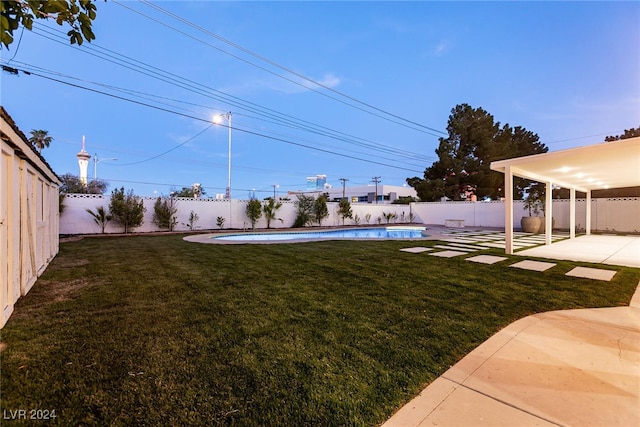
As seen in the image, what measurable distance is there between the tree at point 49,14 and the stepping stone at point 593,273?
687 centimetres

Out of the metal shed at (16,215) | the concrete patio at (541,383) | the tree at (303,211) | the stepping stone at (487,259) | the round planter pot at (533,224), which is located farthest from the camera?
the tree at (303,211)

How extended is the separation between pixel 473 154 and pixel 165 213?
2149cm

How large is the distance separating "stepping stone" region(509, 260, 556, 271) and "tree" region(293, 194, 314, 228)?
43.1 feet

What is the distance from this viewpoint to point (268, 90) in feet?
136

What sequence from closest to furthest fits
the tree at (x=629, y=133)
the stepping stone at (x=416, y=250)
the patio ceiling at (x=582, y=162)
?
the patio ceiling at (x=582, y=162), the stepping stone at (x=416, y=250), the tree at (x=629, y=133)

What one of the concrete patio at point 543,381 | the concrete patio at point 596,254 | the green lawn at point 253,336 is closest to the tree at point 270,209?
the green lawn at point 253,336

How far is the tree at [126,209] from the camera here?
12.6 m

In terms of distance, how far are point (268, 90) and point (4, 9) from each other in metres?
43.7

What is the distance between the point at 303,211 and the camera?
59.9 ft

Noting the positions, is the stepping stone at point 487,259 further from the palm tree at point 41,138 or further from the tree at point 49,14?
the palm tree at point 41,138

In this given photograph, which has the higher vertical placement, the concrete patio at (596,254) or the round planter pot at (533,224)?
the round planter pot at (533,224)

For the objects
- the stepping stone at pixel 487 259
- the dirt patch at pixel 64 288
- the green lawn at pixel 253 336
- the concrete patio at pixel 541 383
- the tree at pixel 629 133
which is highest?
the tree at pixel 629 133

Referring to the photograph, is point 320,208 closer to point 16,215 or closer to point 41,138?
point 16,215

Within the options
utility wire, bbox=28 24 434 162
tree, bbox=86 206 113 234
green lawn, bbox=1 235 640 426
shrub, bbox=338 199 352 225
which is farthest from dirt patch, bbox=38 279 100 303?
shrub, bbox=338 199 352 225
